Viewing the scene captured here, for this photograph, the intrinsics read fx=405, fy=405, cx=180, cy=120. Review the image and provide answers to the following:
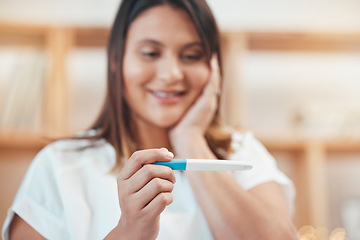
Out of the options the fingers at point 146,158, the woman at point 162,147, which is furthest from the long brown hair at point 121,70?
the fingers at point 146,158

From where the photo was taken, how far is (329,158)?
166 cm

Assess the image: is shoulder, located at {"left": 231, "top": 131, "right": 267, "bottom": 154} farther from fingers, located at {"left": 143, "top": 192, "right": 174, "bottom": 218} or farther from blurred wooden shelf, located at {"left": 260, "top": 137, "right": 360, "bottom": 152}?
blurred wooden shelf, located at {"left": 260, "top": 137, "right": 360, "bottom": 152}

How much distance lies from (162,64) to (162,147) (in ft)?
0.54

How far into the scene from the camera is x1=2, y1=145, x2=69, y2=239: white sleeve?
684 mm

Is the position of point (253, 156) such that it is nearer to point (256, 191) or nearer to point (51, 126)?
point (256, 191)

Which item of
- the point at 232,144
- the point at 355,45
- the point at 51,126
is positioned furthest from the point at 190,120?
the point at 355,45

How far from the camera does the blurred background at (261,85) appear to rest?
4.65ft

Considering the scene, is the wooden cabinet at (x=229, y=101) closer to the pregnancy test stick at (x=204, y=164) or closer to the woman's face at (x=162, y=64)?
the woman's face at (x=162, y=64)

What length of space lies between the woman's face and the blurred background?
2.08 ft

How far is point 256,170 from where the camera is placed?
833mm

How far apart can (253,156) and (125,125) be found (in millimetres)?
285

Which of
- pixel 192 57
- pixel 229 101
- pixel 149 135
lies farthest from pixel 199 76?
pixel 229 101

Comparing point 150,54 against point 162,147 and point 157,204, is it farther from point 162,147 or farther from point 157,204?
point 157,204

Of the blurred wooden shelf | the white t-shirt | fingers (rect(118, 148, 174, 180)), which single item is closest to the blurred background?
the blurred wooden shelf
